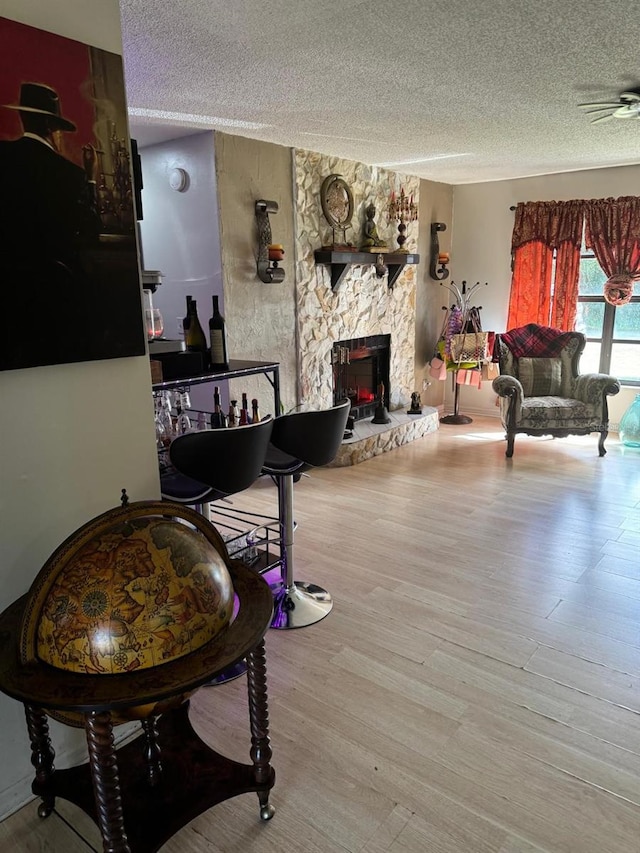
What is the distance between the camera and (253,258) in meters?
4.10

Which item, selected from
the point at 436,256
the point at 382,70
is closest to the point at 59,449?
the point at 382,70

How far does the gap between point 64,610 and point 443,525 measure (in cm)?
274

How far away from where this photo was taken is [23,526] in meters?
1.59

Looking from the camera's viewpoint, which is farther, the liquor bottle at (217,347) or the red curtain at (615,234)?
the red curtain at (615,234)

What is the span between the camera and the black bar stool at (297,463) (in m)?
2.26

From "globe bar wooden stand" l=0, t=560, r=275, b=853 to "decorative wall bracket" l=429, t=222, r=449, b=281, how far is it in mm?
5330

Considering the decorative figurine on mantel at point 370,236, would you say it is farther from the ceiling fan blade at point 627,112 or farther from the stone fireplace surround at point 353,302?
the ceiling fan blade at point 627,112

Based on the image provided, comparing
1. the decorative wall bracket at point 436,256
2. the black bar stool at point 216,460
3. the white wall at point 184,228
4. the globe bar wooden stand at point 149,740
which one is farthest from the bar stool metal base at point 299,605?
the decorative wall bracket at point 436,256

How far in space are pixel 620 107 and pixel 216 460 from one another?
3.01 m

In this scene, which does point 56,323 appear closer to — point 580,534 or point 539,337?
point 580,534

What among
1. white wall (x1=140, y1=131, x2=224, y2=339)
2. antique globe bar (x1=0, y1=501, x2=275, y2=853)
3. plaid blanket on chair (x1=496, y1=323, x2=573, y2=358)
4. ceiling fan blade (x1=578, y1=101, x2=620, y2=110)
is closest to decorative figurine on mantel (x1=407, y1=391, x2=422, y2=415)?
plaid blanket on chair (x1=496, y1=323, x2=573, y2=358)

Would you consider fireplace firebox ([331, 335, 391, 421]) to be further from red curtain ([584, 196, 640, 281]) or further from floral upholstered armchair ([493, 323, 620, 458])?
red curtain ([584, 196, 640, 281])

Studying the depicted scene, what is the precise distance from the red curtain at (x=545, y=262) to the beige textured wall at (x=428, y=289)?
79 cm

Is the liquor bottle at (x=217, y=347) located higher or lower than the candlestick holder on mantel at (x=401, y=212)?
lower
